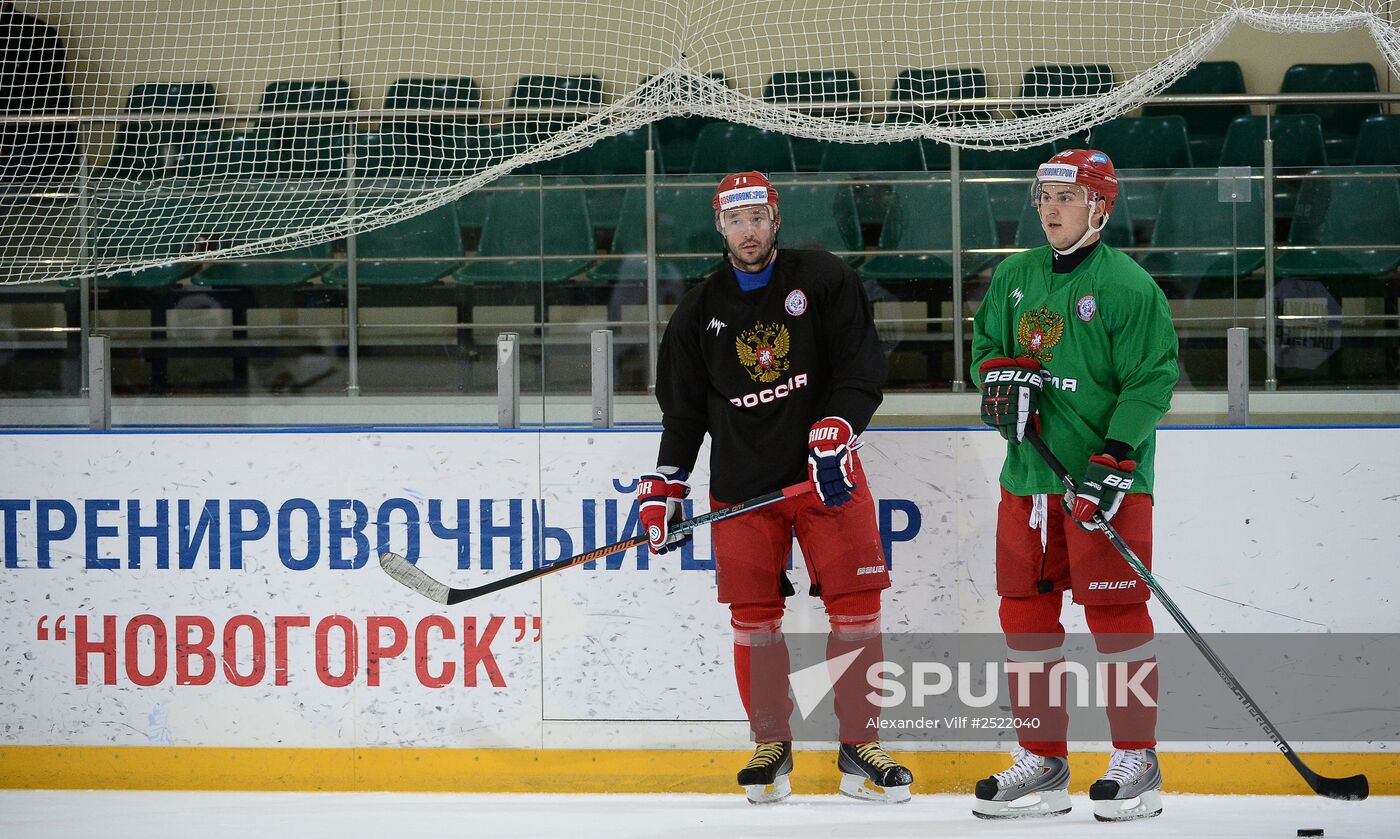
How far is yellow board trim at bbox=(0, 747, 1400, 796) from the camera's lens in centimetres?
303

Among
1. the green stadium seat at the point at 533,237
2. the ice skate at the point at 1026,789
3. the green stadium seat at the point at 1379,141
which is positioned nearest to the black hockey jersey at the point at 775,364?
the green stadium seat at the point at 533,237

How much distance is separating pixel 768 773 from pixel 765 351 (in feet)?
A: 3.03

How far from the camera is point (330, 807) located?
9.92ft

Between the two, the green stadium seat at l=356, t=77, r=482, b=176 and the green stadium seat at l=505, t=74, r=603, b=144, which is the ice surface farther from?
the green stadium seat at l=505, t=74, r=603, b=144

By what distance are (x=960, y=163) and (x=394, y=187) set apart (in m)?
1.46

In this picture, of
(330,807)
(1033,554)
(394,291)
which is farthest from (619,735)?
(394,291)

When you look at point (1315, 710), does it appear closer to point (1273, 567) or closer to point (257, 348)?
point (1273, 567)

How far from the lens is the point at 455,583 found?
3.18m

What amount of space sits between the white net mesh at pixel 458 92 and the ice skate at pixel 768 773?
1519 mm

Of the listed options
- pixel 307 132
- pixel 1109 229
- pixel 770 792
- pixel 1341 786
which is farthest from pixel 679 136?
pixel 1341 786

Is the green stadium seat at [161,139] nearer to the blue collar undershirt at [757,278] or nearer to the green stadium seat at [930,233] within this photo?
the blue collar undershirt at [757,278]

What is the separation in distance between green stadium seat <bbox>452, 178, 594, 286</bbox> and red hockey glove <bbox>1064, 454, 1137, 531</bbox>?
1376 mm

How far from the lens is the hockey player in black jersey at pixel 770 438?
9.34 ft

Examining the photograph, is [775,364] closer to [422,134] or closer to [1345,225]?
[1345,225]
